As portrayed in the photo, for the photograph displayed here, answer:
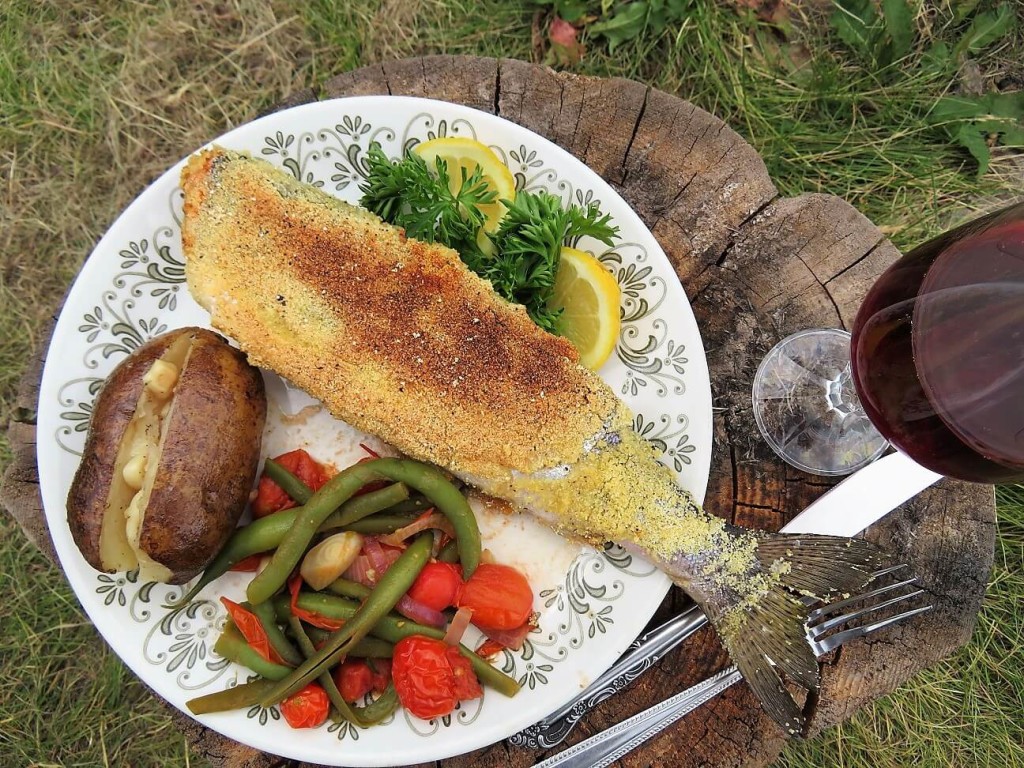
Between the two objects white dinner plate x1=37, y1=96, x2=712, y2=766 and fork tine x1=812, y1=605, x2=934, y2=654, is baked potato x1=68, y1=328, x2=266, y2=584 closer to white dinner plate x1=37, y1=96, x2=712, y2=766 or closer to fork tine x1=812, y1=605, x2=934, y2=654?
white dinner plate x1=37, y1=96, x2=712, y2=766

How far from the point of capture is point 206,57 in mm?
4086

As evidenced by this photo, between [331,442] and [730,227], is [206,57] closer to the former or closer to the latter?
[331,442]

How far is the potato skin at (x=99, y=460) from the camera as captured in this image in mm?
2578

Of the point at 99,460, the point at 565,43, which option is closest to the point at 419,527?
the point at 99,460

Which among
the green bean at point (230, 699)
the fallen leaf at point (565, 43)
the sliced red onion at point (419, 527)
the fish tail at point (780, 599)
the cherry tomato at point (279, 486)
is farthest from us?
the fallen leaf at point (565, 43)

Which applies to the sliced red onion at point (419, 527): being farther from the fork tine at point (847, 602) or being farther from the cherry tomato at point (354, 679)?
the fork tine at point (847, 602)

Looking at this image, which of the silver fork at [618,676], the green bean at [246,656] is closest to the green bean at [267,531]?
the green bean at [246,656]

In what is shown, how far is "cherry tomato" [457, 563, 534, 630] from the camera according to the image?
2.76 metres

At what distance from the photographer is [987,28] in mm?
3725

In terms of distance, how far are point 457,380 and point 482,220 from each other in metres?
0.68

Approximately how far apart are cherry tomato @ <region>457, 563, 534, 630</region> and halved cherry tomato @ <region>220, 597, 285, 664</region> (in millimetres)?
785

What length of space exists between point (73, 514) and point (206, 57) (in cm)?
286

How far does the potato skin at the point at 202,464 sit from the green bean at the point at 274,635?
30 centimetres

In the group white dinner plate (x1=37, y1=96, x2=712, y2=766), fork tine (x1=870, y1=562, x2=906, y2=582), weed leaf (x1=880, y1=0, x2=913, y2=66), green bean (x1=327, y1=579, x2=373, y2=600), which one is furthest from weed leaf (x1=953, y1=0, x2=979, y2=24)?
green bean (x1=327, y1=579, x2=373, y2=600)
